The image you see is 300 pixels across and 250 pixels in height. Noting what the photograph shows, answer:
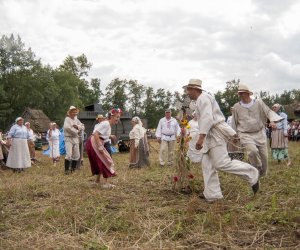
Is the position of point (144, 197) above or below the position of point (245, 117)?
below

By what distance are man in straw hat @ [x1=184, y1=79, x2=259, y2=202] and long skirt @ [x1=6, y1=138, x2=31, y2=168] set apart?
7827 millimetres

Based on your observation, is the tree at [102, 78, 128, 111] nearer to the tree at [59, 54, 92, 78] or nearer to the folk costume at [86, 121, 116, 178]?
the tree at [59, 54, 92, 78]

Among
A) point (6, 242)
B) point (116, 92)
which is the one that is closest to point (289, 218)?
point (6, 242)

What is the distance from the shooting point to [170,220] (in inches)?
177

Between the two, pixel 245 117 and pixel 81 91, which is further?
pixel 81 91

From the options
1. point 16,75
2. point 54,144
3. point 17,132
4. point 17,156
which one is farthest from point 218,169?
point 16,75

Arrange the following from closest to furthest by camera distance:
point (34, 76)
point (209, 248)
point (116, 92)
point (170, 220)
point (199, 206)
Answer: point (209, 248) < point (170, 220) < point (199, 206) < point (34, 76) < point (116, 92)

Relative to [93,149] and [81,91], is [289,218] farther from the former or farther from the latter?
[81,91]

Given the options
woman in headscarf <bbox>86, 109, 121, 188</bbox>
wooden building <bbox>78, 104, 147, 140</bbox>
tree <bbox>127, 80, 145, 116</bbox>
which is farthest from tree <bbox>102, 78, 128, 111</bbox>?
woman in headscarf <bbox>86, 109, 121, 188</bbox>

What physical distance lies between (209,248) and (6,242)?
192cm

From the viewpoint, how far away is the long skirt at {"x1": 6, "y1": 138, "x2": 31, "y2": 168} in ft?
39.1

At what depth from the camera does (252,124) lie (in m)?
7.11

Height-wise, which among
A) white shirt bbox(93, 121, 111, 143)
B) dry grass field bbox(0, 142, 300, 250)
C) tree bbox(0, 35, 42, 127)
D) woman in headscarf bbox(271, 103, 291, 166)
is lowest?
dry grass field bbox(0, 142, 300, 250)

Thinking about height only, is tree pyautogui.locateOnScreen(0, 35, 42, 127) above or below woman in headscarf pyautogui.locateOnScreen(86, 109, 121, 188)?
above
